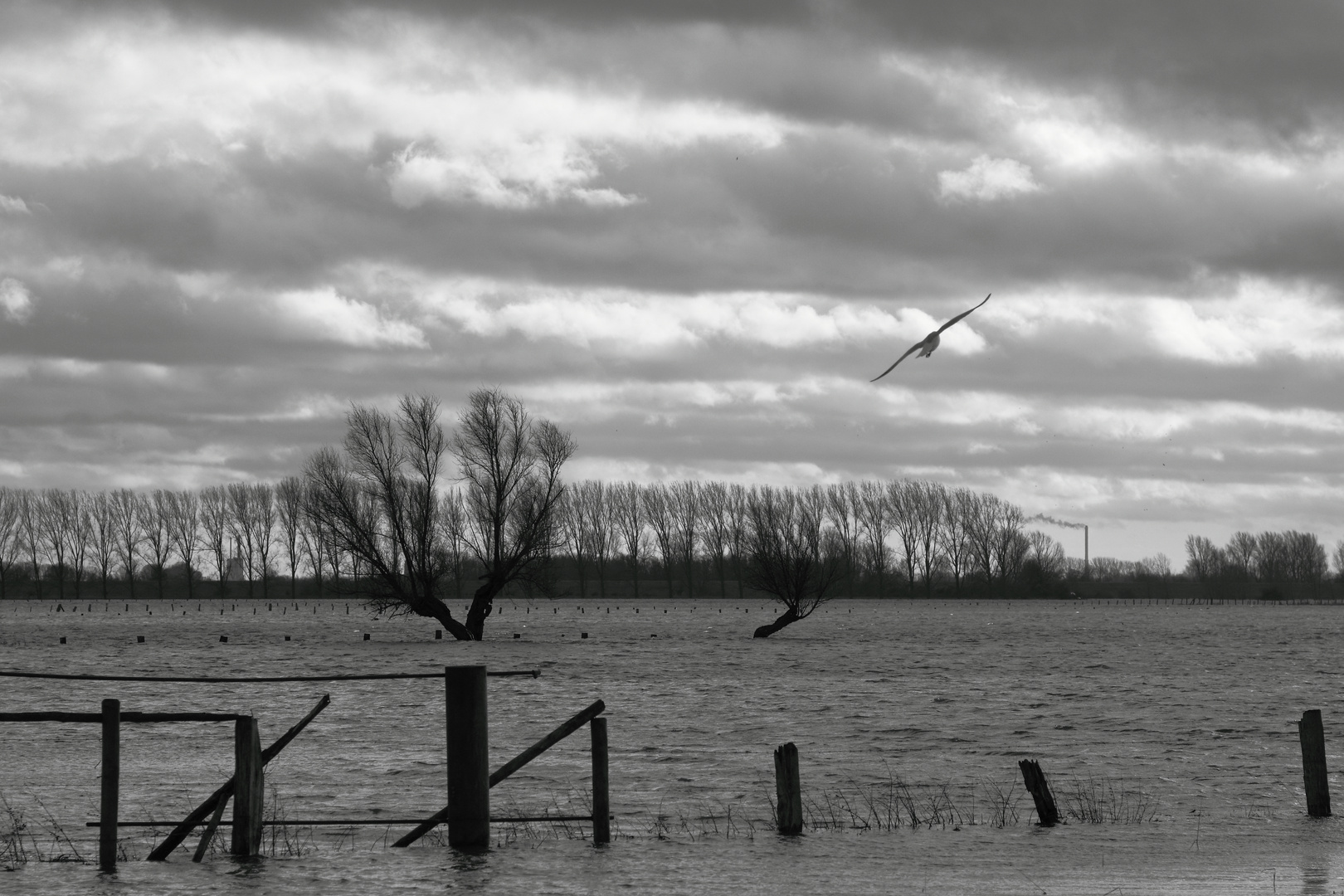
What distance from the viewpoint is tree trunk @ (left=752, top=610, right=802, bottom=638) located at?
8788 cm

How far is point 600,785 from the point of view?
15.2 meters

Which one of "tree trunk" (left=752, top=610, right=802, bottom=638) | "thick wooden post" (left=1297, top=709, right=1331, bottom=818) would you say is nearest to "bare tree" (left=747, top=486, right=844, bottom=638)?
"tree trunk" (left=752, top=610, right=802, bottom=638)

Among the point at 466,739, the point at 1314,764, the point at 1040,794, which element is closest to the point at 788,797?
the point at 1040,794

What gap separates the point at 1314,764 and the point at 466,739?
1119 centimetres

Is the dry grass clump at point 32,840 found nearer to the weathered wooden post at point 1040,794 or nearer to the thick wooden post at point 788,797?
the thick wooden post at point 788,797

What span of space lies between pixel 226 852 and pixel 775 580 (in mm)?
72087

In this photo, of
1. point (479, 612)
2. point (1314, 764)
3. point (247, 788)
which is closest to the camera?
point (247, 788)

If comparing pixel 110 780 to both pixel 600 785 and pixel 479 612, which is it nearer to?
pixel 600 785

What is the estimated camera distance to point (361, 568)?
→ 84.8 meters

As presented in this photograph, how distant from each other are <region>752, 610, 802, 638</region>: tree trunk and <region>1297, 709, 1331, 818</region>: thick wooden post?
2701 inches

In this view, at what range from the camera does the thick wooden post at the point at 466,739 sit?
44.9ft

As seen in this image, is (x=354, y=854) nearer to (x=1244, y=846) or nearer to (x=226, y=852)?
(x=226, y=852)

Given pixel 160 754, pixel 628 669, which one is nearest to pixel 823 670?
pixel 628 669

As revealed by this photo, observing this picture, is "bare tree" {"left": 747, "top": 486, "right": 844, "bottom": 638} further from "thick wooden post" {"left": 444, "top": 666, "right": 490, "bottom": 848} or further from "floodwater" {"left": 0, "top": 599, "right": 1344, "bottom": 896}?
"thick wooden post" {"left": 444, "top": 666, "right": 490, "bottom": 848}
